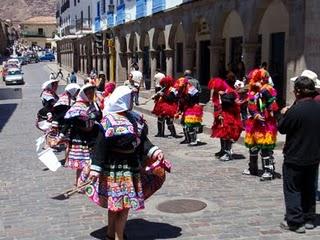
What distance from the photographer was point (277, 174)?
932cm

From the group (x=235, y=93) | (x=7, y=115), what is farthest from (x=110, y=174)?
(x=7, y=115)

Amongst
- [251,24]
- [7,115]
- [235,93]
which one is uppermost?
[251,24]

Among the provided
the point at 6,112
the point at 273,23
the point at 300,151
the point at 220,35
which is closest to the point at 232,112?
the point at 300,151

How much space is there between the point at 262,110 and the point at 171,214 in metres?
2.44

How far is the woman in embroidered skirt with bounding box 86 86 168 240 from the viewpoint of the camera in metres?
5.53

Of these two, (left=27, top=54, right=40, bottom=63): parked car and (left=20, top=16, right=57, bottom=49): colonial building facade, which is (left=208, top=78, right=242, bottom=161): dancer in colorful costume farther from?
(left=20, top=16, right=57, bottom=49): colonial building facade

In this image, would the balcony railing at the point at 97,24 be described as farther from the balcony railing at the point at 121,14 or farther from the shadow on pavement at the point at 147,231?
the shadow on pavement at the point at 147,231

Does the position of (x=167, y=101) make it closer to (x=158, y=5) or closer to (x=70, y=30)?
(x=158, y=5)

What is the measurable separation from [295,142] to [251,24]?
10968mm

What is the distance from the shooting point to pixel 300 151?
6234 mm

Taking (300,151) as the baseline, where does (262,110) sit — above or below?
above

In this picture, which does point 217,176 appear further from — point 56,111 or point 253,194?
point 56,111

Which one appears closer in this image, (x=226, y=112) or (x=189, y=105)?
(x=226, y=112)

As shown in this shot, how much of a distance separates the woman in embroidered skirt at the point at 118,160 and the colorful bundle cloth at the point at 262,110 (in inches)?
132
